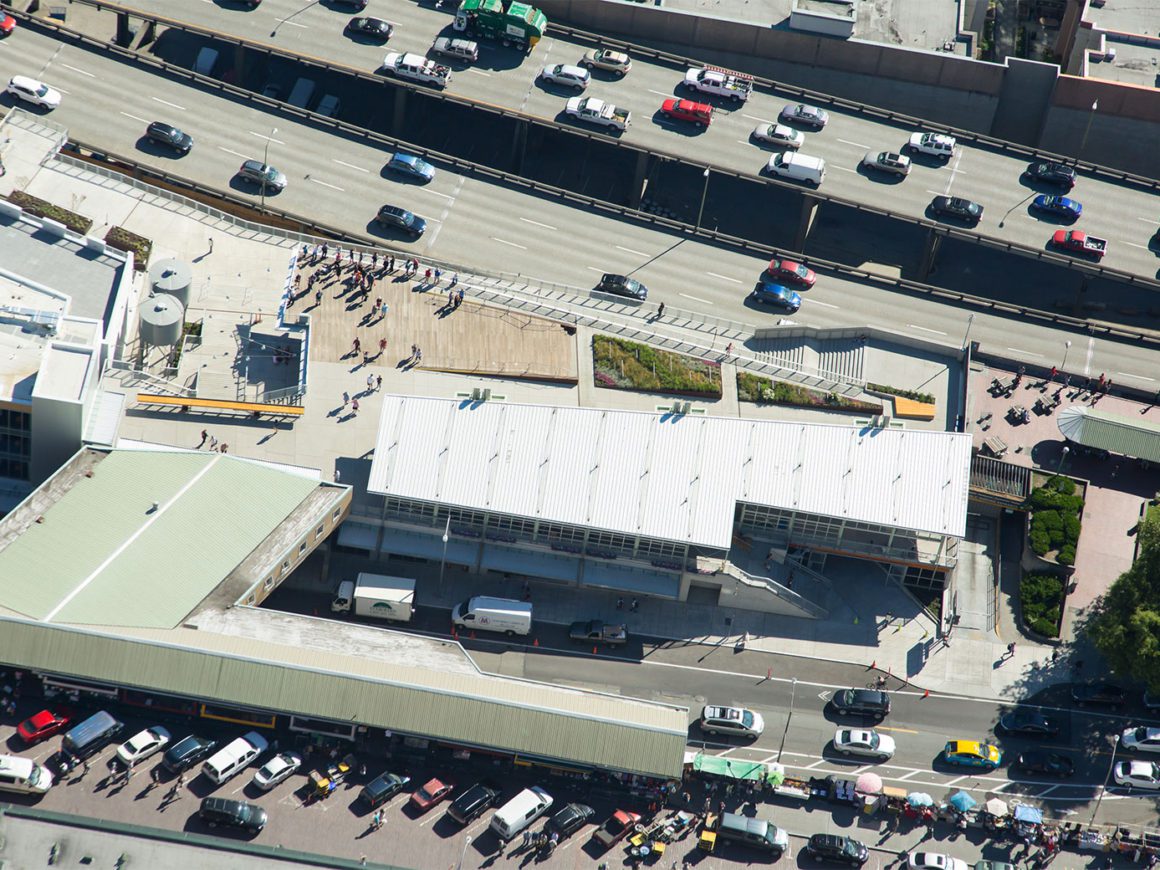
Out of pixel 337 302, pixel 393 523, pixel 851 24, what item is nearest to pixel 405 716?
pixel 393 523

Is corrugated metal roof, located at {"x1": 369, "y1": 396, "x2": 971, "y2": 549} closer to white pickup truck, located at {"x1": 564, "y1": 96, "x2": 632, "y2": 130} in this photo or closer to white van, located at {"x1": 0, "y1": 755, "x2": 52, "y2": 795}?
white van, located at {"x1": 0, "y1": 755, "x2": 52, "y2": 795}

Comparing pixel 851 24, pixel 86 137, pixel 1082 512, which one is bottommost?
pixel 1082 512

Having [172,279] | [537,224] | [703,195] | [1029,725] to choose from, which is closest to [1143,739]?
[1029,725]

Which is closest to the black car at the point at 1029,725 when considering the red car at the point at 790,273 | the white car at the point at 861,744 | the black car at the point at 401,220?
the white car at the point at 861,744

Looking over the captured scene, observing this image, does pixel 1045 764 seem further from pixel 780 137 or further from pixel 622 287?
pixel 780 137

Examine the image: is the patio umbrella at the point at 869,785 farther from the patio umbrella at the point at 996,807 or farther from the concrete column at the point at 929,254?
the concrete column at the point at 929,254

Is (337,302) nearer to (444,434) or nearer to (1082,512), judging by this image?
(444,434)
